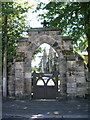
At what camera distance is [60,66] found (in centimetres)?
926

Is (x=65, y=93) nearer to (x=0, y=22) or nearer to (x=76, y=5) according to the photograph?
(x=76, y=5)

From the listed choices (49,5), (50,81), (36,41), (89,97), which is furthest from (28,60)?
(89,97)

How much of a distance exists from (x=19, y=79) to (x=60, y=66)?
2.59 meters

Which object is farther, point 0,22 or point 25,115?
point 0,22

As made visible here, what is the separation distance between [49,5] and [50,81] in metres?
4.79

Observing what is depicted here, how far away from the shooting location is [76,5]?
9.60m

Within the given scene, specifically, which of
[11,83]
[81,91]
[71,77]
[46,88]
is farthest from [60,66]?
[11,83]

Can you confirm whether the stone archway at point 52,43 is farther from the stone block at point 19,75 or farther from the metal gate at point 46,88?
the stone block at point 19,75

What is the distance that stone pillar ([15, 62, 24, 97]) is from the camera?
9.07 meters

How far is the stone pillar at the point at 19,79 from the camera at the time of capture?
29.8 feet

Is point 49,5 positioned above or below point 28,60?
above

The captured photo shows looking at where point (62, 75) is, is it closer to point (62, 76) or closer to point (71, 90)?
point (62, 76)

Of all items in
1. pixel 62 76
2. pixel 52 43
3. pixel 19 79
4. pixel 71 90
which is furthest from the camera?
pixel 52 43

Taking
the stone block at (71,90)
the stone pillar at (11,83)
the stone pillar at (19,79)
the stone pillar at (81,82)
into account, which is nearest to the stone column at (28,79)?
the stone pillar at (19,79)
